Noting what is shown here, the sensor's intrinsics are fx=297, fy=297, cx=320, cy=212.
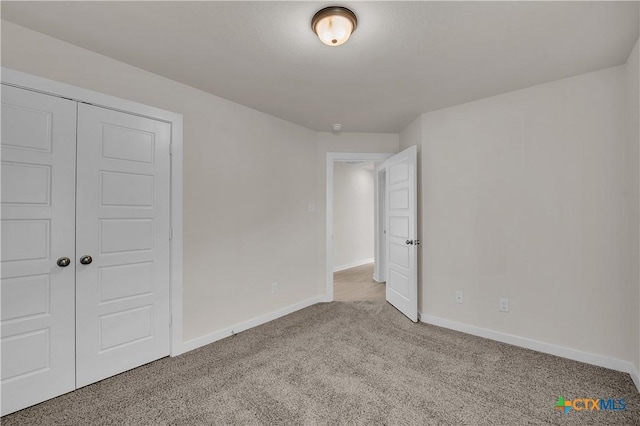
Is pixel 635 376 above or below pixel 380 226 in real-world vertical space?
below

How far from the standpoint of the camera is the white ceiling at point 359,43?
1703 mm

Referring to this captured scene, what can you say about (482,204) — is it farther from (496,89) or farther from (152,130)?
(152,130)

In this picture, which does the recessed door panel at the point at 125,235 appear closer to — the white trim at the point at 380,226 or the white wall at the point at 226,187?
the white wall at the point at 226,187

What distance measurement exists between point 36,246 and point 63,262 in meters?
0.18

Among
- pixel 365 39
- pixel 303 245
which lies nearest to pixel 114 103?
pixel 365 39

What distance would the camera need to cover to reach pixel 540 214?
2693 mm

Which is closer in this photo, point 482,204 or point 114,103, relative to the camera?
point 114,103

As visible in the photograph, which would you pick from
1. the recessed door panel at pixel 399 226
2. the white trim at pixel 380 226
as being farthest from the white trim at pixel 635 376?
the white trim at pixel 380 226

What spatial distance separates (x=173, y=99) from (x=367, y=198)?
5.72 m

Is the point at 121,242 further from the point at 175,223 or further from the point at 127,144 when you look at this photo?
the point at 127,144

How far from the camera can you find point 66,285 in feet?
6.79

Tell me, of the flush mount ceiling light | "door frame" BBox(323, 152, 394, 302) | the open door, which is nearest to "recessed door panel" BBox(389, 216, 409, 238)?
the open door

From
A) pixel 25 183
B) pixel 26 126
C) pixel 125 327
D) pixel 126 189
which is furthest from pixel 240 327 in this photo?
pixel 26 126

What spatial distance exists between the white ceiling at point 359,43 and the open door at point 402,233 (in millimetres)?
968
